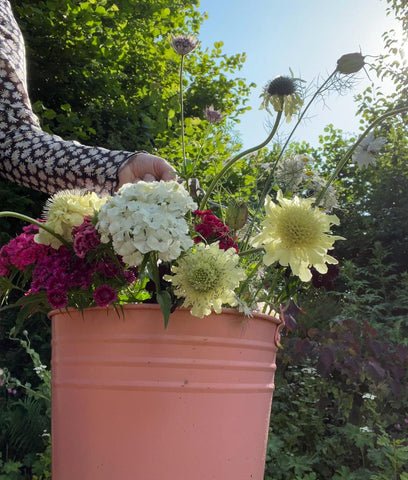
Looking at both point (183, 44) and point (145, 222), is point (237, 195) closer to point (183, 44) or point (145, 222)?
point (183, 44)

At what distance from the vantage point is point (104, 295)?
108cm

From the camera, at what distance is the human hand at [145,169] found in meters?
1.37

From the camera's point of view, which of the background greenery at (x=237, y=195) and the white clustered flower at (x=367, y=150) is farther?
the background greenery at (x=237, y=195)

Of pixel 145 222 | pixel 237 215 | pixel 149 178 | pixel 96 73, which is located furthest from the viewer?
pixel 96 73

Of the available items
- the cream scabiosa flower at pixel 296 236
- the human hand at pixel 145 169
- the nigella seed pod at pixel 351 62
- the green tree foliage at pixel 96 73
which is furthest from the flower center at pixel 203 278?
the green tree foliage at pixel 96 73

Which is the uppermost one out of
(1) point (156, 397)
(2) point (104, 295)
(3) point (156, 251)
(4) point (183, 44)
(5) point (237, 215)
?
(4) point (183, 44)

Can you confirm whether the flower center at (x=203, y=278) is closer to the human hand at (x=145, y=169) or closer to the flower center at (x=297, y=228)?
the flower center at (x=297, y=228)

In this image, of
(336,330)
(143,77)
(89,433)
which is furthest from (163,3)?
(89,433)

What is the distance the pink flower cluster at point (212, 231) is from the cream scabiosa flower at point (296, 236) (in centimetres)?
12

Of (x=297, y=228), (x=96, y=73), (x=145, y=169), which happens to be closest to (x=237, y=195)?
(x=145, y=169)

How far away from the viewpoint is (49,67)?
365 cm

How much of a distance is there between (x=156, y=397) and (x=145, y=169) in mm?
605

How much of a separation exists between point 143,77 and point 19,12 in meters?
0.97

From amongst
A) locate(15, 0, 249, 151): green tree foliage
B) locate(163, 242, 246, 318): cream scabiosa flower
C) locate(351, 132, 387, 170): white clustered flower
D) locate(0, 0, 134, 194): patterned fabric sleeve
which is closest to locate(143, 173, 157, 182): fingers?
locate(0, 0, 134, 194): patterned fabric sleeve
